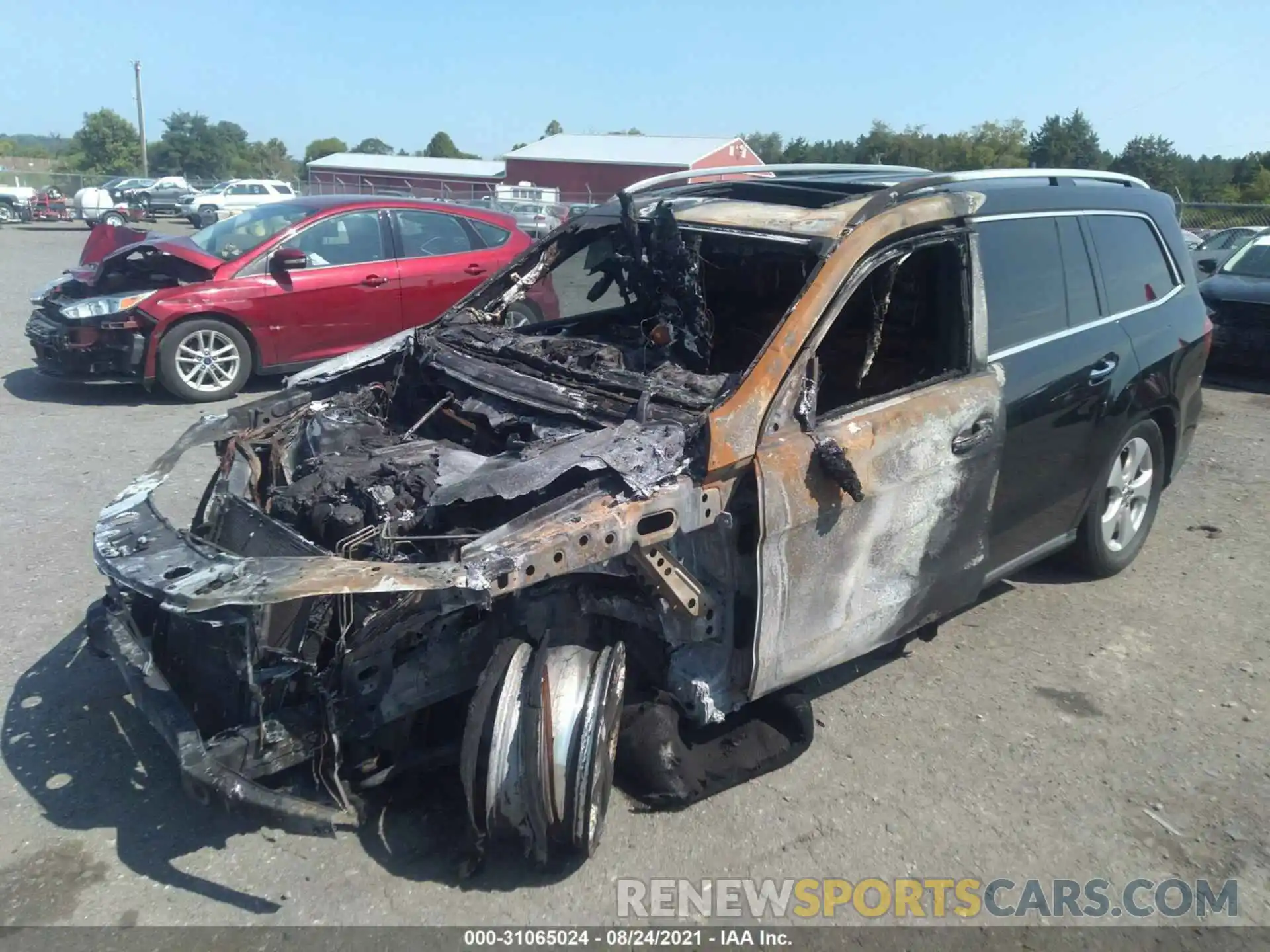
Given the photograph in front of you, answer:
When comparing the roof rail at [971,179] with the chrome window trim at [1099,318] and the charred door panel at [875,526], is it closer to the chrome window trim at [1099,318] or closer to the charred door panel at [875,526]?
the chrome window trim at [1099,318]

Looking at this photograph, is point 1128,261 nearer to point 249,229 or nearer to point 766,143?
point 249,229

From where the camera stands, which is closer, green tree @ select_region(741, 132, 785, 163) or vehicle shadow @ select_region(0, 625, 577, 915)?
vehicle shadow @ select_region(0, 625, 577, 915)

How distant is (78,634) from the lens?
13.8 ft

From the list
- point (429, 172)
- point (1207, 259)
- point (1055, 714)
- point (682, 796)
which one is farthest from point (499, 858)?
point (429, 172)

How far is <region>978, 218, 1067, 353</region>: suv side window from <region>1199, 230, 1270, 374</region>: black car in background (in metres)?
6.86

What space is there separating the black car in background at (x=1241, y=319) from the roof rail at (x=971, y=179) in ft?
18.9

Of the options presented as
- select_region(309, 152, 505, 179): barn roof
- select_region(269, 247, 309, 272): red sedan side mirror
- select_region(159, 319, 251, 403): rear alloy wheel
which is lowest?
select_region(159, 319, 251, 403): rear alloy wheel

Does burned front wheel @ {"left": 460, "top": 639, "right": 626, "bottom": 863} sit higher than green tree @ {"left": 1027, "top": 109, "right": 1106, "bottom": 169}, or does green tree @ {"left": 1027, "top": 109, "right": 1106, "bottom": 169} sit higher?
green tree @ {"left": 1027, "top": 109, "right": 1106, "bottom": 169}

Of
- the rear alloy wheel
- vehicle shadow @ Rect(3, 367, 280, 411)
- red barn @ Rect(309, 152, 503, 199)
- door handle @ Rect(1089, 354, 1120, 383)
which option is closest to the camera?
door handle @ Rect(1089, 354, 1120, 383)

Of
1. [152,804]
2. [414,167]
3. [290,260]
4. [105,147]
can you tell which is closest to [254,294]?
[290,260]

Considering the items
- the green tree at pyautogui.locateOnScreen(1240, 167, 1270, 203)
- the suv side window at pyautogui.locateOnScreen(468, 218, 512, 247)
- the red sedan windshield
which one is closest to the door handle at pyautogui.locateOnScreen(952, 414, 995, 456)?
the suv side window at pyautogui.locateOnScreen(468, 218, 512, 247)

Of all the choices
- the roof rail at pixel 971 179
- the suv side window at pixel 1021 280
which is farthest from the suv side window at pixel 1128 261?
the suv side window at pixel 1021 280

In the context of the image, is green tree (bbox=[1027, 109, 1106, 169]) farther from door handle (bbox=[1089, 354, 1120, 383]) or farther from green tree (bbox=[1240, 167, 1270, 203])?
door handle (bbox=[1089, 354, 1120, 383])

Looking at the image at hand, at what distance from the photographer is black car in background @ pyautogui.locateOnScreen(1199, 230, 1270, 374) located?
9797 millimetres
